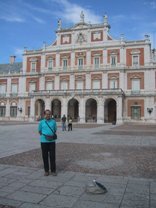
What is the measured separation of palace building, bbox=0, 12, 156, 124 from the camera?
4262 centimetres

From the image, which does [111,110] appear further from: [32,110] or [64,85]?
[32,110]

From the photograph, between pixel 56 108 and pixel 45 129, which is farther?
pixel 56 108

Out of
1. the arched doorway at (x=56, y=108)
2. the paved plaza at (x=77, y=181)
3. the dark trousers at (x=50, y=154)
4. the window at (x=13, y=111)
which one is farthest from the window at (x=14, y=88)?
the dark trousers at (x=50, y=154)

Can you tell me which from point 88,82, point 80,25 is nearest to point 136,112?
point 88,82

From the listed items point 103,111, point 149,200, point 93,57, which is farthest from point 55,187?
point 93,57

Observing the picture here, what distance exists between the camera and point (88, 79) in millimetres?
45781

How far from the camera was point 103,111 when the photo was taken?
1623 inches

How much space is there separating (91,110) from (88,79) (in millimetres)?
5942

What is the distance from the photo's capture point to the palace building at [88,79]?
140 feet

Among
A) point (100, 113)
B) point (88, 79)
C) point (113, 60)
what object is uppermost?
point (113, 60)

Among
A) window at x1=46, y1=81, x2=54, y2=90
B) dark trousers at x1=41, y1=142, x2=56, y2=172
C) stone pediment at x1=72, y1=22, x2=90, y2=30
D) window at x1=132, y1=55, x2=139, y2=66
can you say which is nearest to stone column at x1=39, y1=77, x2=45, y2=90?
window at x1=46, y1=81, x2=54, y2=90

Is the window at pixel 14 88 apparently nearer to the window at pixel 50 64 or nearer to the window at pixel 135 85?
the window at pixel 50 64

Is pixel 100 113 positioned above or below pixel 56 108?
below

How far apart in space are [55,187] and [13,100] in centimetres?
4889
